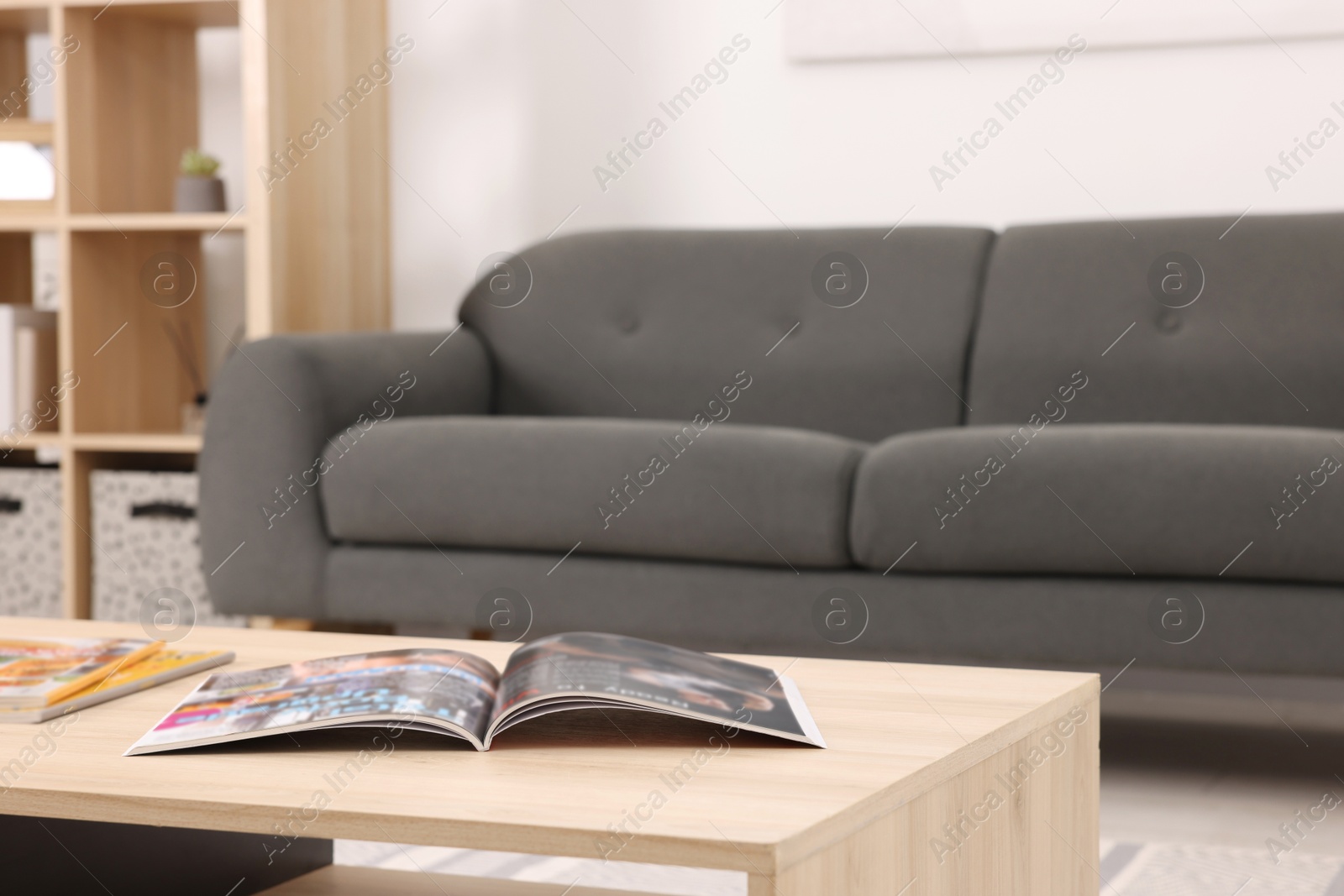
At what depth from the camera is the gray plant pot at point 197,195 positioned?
3121 mm

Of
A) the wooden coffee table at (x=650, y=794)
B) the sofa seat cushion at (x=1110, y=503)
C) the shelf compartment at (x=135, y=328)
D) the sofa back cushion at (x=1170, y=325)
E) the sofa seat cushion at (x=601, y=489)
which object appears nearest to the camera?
the wooden coffee table at (x=650, y=794)

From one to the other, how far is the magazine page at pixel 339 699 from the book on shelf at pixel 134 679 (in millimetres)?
54

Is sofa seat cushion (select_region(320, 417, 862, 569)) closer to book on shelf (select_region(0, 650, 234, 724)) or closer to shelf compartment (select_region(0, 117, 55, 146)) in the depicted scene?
book on shelf (select_region(0, 650, 234, 724))

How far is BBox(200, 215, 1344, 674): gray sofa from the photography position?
192 centimetres

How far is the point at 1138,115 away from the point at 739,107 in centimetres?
90

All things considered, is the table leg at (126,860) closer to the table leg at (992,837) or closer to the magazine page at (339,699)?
the magazine page at (339,699)

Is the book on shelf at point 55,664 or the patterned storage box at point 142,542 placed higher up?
the patterned storage box at point 142,542

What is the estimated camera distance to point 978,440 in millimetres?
2025

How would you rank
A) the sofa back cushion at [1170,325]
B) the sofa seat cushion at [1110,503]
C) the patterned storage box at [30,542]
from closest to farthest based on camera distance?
1. the sofa seat cushion at [1110,503]
2. the sofa back cushion at [1170,325]
3. the patterned storage box at [30,542]

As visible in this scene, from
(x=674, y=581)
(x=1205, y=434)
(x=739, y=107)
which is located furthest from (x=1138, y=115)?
(x=674, y=581)

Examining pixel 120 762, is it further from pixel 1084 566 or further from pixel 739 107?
pixel 739 107

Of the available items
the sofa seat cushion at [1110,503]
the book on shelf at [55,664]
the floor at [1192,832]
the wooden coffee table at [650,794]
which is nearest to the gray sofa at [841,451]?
the sofa seat cushion at [1110,503]

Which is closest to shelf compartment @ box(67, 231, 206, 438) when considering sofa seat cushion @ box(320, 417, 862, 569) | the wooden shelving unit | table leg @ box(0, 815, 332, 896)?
the wooden shelving unit

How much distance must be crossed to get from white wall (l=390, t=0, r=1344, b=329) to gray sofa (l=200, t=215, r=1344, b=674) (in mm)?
346
